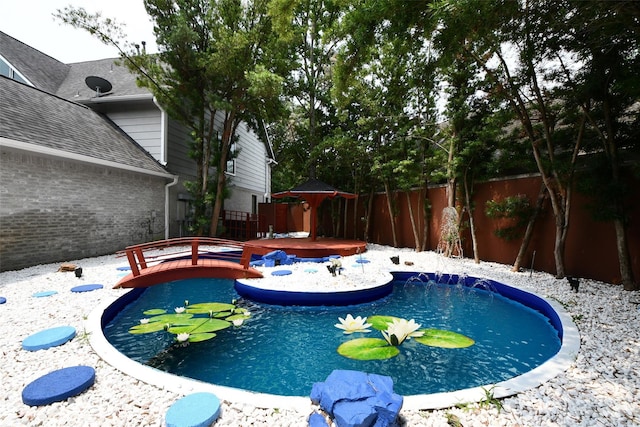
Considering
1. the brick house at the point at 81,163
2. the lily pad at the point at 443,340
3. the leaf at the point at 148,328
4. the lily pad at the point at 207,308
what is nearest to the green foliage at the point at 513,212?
the lily pad at the point at 443,340

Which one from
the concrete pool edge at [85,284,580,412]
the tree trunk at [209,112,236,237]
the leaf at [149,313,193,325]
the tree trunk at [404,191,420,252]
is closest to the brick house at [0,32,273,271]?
the tree trunk at [209,112,236,237]

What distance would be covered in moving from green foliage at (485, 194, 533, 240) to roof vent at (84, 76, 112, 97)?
15.3 metres

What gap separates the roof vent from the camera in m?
12.0

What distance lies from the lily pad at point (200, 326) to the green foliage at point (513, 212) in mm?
7242

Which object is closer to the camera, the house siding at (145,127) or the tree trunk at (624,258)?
the tree trunk at (624,258)

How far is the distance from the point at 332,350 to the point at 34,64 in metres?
18.3

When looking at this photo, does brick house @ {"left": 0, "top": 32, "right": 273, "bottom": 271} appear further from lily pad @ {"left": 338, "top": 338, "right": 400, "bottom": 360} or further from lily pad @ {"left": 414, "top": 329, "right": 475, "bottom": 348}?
lily pad @ {"left": 414, "top": 329, "right": 475, "bottom": 348}

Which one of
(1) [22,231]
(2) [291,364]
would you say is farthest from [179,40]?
(2) [291,364]

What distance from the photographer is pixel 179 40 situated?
34.2 feet

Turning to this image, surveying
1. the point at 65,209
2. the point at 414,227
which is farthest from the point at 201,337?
the point at 414,227

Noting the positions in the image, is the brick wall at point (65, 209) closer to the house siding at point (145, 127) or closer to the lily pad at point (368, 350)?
the house siding at point (145, 127)

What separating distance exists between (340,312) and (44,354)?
13.7 feet

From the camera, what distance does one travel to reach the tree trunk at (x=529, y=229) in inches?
282

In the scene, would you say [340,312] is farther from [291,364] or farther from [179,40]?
[179,40]
